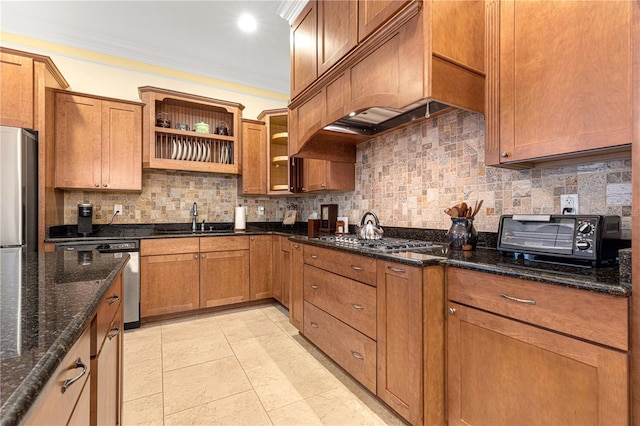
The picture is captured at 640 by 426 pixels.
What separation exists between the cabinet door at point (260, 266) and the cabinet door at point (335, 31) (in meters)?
2.02

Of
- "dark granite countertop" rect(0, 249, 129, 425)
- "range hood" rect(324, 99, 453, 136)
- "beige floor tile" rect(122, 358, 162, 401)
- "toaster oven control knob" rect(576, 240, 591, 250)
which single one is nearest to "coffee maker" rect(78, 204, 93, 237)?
"beige floor tile" rect(122, 358, 162, 401)

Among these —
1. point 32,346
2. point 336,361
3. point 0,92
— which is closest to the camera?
point 32,346

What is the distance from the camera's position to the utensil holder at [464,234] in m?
1.79

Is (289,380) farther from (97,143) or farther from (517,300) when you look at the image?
(97,143)

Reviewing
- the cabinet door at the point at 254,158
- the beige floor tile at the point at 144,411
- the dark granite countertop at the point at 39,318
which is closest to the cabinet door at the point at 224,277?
the cabinet door at the point at 254,158

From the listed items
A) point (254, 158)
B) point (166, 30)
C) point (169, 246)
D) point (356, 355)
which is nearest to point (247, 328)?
point (169, 246)

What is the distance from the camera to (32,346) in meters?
0.53

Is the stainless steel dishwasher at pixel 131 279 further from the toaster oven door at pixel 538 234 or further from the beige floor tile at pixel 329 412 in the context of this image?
the toaster oven door at pixel 538 234

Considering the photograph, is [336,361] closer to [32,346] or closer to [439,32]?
[32,346]

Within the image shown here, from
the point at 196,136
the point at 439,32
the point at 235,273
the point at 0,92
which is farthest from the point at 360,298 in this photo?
the point at 0,92

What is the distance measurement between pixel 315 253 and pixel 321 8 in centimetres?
186

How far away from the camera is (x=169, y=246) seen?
306cm

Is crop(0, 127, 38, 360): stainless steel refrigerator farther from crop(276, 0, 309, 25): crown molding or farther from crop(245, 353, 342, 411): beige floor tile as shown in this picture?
crop(276, 0, 309, 25): crown molding

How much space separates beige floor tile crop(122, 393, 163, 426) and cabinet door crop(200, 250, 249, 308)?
56.8 inches
